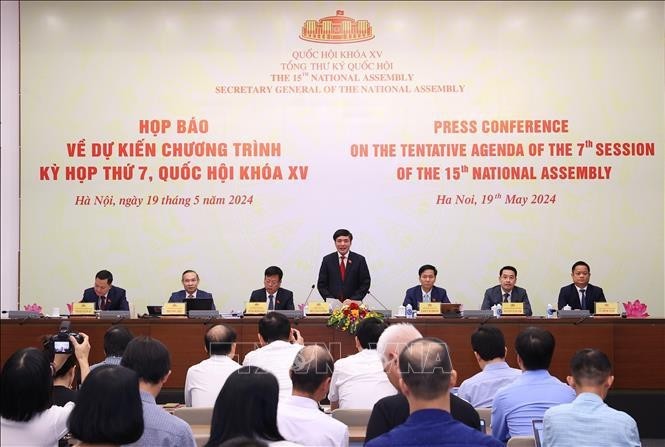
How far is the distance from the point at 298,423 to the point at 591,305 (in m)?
5.71

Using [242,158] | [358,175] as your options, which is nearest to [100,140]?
[242,158]

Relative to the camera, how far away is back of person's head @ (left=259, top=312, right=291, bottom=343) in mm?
4949

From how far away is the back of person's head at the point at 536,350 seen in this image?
12.3ft

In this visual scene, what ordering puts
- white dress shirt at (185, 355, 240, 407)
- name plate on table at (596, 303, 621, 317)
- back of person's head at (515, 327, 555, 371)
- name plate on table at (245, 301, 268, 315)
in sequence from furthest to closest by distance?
1. name plate on table at (245, 301, 268, 315)
2. name plate on table at (596, 303, 621, 317)
3. white dress shirt at (185, 355, 240, 407)
4. back of person's head at (515, 327, 555, 371)

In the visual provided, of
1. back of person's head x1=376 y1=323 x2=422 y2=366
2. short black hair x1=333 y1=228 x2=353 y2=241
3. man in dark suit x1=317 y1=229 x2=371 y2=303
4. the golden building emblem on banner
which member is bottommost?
back of person's head x1=376 y1=323 x2=422 y2=366

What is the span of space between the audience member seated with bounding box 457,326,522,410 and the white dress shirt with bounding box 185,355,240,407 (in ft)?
3.95

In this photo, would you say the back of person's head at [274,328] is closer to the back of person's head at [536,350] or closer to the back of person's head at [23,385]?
the back of person's head at [536,350]

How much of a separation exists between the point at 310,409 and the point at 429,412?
84 cm

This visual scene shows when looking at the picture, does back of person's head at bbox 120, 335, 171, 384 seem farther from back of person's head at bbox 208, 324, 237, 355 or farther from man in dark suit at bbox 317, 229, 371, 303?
man in dark suit at bbox 317, 229, 371, 303

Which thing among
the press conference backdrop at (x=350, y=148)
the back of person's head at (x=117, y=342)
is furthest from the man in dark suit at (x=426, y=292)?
the back of person's head at (x=117, y=342)

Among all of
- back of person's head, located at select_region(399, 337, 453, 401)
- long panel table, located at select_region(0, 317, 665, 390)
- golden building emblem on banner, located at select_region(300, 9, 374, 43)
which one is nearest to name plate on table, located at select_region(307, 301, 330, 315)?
long panel table, located at select_region(0, 317, 665, 390)

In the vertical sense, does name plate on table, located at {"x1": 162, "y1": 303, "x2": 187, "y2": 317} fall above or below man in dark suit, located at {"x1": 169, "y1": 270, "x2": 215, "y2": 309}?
below

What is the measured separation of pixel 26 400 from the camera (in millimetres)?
2777

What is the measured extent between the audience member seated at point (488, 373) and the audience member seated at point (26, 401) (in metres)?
2.10
